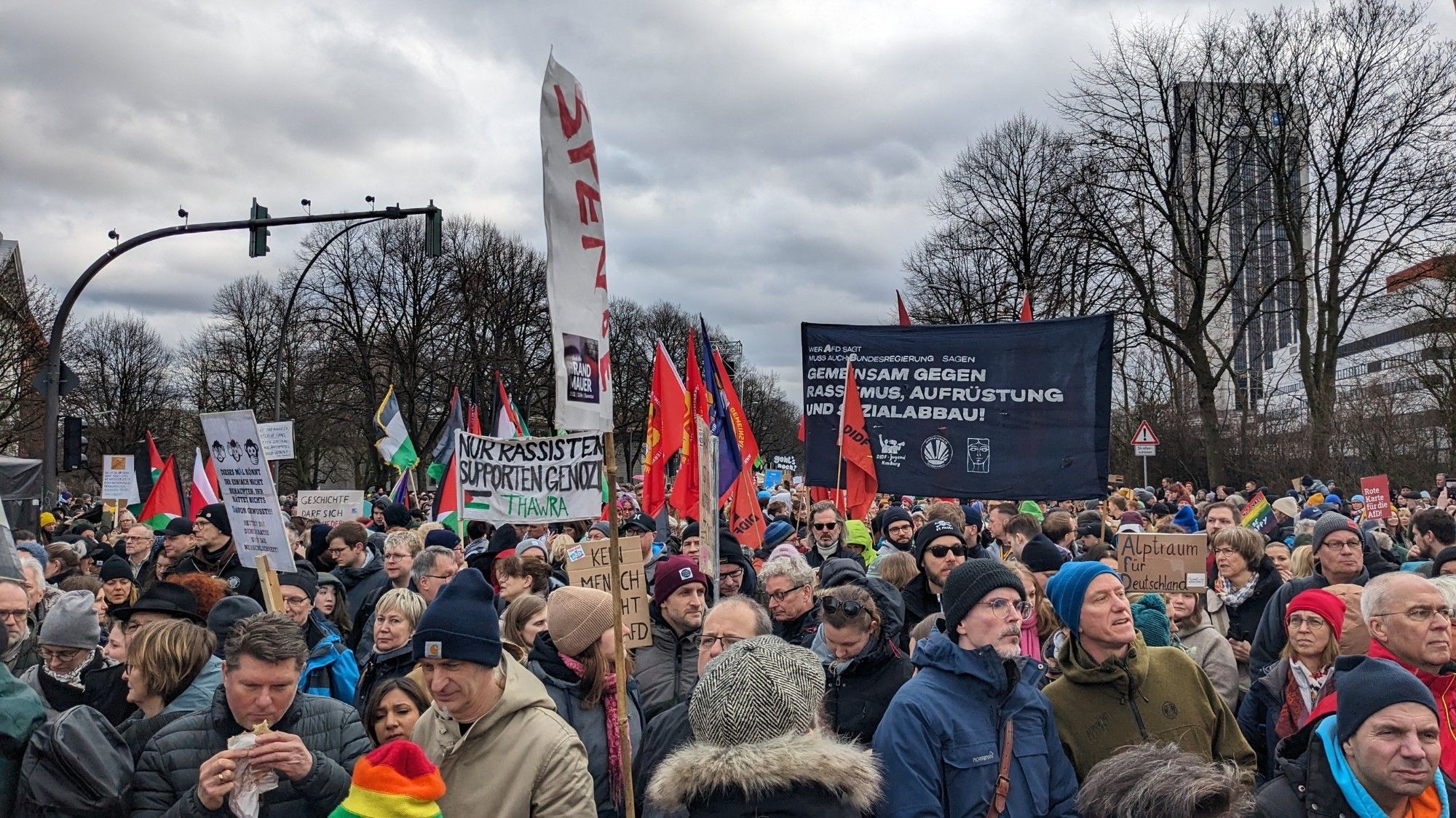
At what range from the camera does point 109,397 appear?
59125 mm

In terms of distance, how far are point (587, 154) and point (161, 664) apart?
2451 millimetres

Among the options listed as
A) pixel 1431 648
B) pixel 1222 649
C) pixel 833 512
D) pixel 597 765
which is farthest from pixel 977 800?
pixel 833 512

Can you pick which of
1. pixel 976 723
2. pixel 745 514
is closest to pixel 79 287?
pixel 745 514

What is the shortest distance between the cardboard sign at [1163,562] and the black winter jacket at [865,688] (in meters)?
2.38

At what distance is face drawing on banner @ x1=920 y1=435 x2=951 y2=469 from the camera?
27.4ft

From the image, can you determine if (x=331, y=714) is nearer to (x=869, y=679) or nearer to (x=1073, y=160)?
(x=869, y=679)

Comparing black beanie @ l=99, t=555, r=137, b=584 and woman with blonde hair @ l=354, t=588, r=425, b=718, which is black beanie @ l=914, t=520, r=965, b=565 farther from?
black beanie @ l=99, t=555, r=137, b=584

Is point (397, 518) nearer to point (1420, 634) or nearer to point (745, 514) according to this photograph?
point (745, 514)

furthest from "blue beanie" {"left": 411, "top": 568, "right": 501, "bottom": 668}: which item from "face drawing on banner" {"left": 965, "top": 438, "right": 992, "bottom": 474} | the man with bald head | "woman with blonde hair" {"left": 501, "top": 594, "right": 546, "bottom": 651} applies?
"face drawing on banner" {"left": 965, "top": 438, "right": 992, "bottom": 474}

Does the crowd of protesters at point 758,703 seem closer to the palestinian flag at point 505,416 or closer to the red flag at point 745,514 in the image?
the red flag at point 745,514

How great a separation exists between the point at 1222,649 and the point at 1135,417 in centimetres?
3486

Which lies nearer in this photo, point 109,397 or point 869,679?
point 869,679

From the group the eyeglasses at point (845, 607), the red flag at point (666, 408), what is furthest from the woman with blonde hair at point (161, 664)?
the red flag at point (666, 408)

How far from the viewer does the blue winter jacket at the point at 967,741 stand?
3.62 meters
